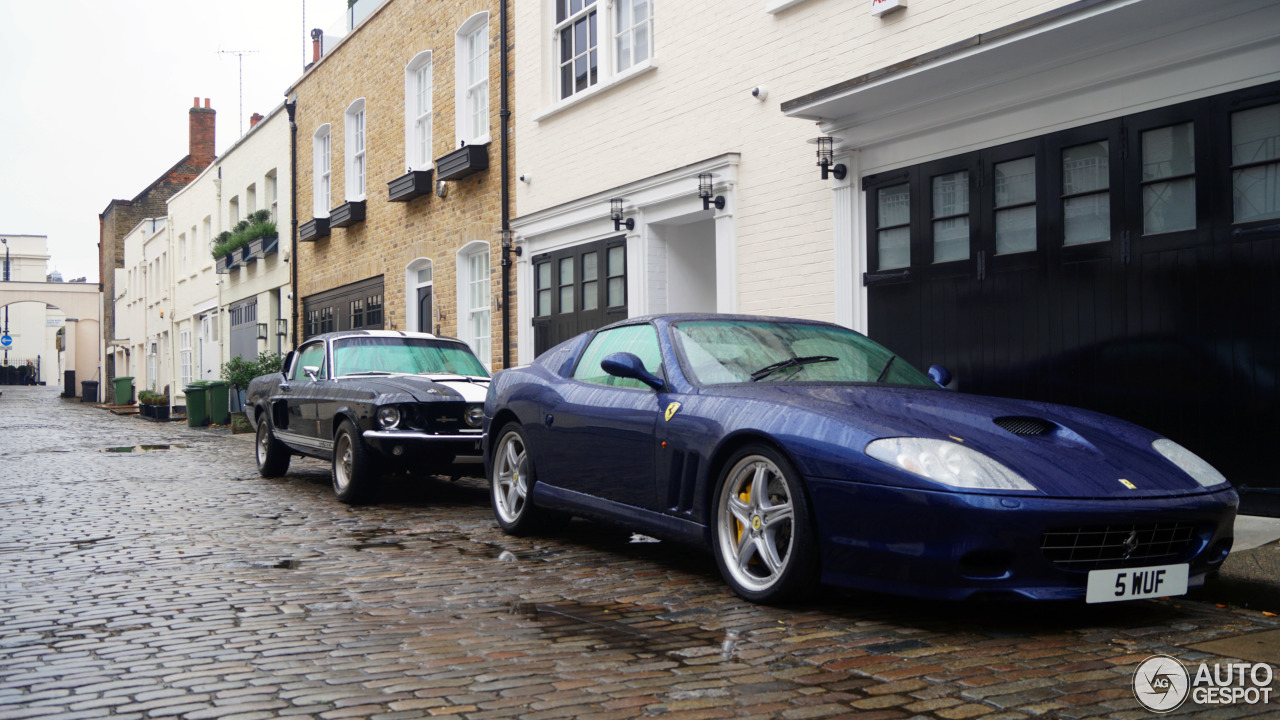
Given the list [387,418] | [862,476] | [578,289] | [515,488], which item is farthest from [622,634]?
[578,289]

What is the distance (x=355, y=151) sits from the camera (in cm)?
2133

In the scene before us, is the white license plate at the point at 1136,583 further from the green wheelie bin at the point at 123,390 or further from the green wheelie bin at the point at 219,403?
the green wheelie bin at the point at 123,390

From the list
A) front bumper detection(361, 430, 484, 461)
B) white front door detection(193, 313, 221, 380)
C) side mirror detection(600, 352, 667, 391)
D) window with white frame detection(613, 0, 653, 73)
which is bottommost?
front bumper detection(361, 430, 484, 461)

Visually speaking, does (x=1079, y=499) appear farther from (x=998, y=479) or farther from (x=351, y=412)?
(x=351, y=412)

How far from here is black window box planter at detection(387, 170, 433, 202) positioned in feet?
57.3

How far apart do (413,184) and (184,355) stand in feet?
72.0

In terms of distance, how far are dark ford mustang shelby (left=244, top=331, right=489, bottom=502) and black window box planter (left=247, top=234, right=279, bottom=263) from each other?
14.9 m

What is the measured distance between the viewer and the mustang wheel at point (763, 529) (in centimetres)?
443

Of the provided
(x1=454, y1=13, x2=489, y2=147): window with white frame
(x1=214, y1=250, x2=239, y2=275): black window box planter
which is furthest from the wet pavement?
(x1=214, y1=250, x2=239, y2=275): black window box planter

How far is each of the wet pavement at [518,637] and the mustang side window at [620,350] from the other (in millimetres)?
1020

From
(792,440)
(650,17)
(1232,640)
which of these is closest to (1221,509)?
(1232,640)

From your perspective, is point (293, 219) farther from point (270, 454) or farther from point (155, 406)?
point (270, 454)

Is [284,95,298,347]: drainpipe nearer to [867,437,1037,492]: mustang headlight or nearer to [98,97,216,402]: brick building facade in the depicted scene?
[98,97,216,402]: brick building facade

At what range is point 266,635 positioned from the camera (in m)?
4.37
